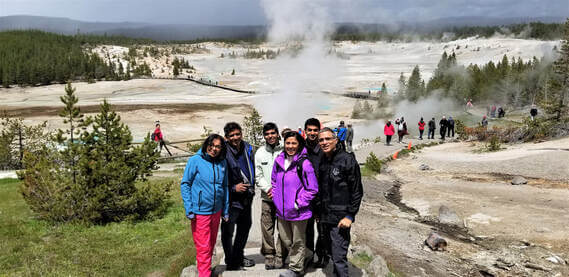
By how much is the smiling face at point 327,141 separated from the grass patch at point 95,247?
2.81m

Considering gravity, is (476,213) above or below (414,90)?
below

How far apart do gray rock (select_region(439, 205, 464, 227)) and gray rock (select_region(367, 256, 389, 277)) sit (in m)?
5.26

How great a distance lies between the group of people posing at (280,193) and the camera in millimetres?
4430

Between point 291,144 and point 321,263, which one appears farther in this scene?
point 321,263

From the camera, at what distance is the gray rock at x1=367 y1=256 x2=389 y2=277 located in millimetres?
5633

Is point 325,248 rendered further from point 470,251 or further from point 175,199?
point 175,199

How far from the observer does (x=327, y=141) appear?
4391mm

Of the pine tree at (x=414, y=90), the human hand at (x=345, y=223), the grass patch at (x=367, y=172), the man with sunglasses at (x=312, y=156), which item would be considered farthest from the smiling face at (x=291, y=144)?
the pine tree at (x=414, y=90)

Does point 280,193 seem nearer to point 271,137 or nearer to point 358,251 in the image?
point 271,137

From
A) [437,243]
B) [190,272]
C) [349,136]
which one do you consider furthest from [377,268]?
[349,136]

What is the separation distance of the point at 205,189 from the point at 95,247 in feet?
11.4

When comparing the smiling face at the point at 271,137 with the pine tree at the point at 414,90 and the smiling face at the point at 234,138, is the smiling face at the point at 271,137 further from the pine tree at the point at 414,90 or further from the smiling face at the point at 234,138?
the pine tree at the point at 414,90

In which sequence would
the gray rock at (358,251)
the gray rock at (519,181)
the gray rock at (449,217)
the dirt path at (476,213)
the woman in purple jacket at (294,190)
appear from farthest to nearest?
the gray rock at (519,181) → the gray rock at (449,217) → the dirt path at (476,213) → the gray rock at (358,251) → the woman in purple jacket at (294,190)

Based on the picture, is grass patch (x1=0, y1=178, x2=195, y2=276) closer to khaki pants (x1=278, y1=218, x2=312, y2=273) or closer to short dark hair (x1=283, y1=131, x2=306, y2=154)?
khaki pants (x1=278, y1=218, x2=312, y2=273)
